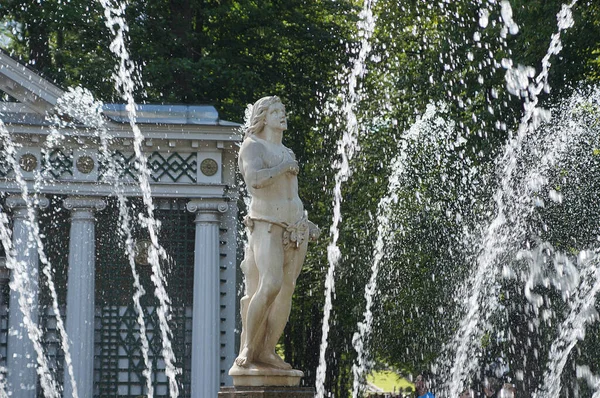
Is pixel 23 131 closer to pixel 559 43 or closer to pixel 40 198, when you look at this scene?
pixel 40 198

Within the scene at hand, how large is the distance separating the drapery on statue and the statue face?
209 mm

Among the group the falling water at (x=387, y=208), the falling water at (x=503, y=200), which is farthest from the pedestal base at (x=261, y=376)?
the falling water at (x=387, y=208)

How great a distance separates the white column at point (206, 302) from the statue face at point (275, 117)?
9.09 meters

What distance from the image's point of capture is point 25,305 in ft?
66.9

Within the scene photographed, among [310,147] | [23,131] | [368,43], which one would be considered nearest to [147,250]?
[23,131]

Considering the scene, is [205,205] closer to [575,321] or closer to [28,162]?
[28,162]

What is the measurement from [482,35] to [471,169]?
9.36ft

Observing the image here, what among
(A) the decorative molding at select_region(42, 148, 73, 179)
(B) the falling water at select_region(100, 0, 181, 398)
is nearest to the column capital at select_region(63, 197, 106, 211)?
(A) the decorative molding at select_region(42, 148, 73, 179)

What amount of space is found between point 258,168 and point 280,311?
140cm

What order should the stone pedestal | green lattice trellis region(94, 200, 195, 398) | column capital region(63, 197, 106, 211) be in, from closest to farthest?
1. the stone pedestal
2. column capital region(63, 197, 106, 211)
3. green lattice trellis region(94, 200, 195, 398)

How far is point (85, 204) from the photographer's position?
2075 centimetres

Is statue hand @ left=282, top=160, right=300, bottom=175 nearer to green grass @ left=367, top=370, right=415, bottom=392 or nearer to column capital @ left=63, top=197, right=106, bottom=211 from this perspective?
column capital @ left=63, top=197, right=106, bottom=211

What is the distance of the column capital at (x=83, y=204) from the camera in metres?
20.7

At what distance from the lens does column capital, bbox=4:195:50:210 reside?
20531 millimetres
